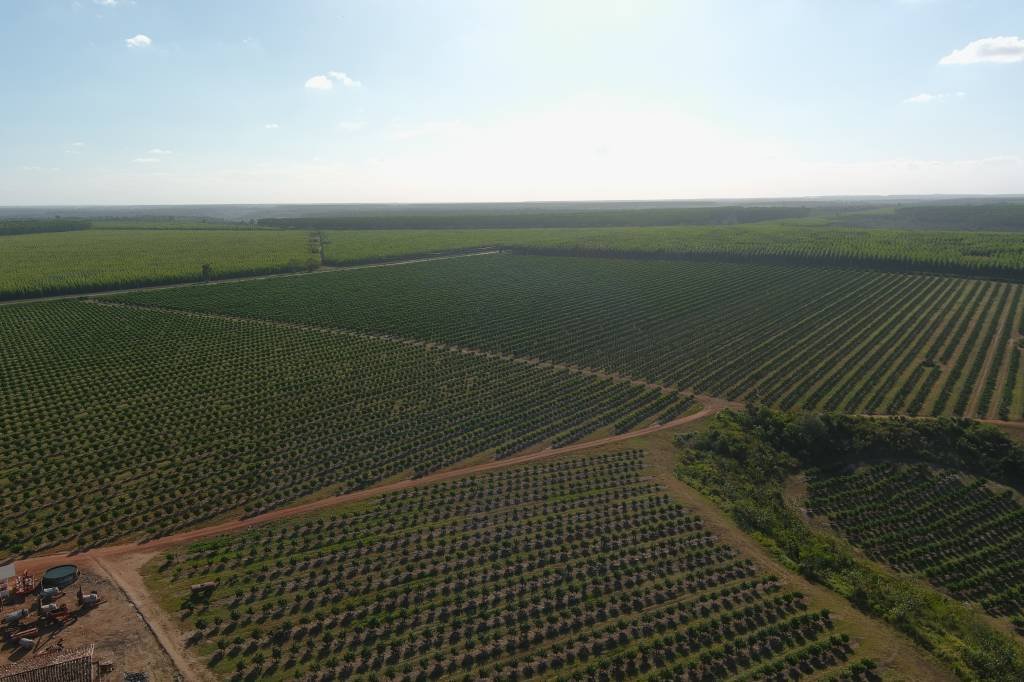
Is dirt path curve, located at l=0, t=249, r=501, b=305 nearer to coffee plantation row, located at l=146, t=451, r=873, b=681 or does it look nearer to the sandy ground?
coffee plantation row, located at l=146, t=451, r=873, b=681

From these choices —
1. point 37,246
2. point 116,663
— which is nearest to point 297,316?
point 116,663

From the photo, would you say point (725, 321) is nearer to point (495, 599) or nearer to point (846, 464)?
point (846, 464)

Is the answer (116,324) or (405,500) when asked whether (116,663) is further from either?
(116,324)

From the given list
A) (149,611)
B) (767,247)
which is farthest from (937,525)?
(767,247)

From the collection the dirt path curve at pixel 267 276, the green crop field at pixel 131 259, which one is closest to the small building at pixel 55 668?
the dirt path curve at pixel 267 276

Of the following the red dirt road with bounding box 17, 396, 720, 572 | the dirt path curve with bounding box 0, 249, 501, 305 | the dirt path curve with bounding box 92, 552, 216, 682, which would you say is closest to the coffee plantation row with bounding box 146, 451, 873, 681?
the dirt path curve with bounding box 92, 552, 216, 682

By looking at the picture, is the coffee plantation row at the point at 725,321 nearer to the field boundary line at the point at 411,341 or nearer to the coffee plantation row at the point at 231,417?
the field boundary line at the point at 411,341

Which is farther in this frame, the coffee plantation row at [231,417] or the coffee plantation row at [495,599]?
the coffee plantation row at [231,417]
